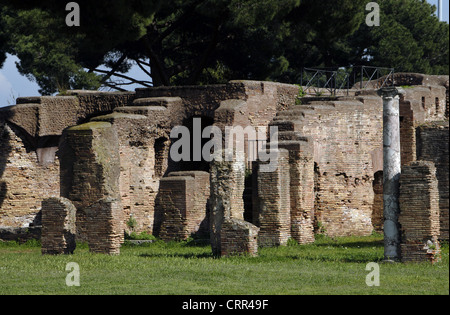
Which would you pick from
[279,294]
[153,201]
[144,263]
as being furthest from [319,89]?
[279,294]

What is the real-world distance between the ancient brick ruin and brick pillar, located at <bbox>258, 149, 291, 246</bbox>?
0.06ft

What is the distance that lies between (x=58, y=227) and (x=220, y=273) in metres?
4.12

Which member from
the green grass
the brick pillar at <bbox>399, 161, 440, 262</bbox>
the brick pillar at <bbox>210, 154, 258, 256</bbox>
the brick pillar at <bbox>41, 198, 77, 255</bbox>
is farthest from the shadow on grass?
the brick pillar at <bbox>399, 161, 440, 262</bbox>

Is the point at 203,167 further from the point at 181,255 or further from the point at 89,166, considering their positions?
the point at 181,255

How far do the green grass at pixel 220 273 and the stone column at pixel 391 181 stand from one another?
1.18ft

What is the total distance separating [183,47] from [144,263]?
15691 mm

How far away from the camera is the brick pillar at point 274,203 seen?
1883 cm

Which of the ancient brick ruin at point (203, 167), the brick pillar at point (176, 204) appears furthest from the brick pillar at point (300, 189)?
the brick pillar at point (176, 204)

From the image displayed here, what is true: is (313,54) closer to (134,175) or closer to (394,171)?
(134,175)

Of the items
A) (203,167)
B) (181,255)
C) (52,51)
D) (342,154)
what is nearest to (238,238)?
(181,255)

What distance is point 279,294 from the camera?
12469mm

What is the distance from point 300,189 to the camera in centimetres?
1962

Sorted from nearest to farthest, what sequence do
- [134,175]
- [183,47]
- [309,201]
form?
[309,201], [134,175], [183,47]

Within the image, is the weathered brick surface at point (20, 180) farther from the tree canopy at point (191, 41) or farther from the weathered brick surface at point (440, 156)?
the weathered brick surface at point (440, 156)
